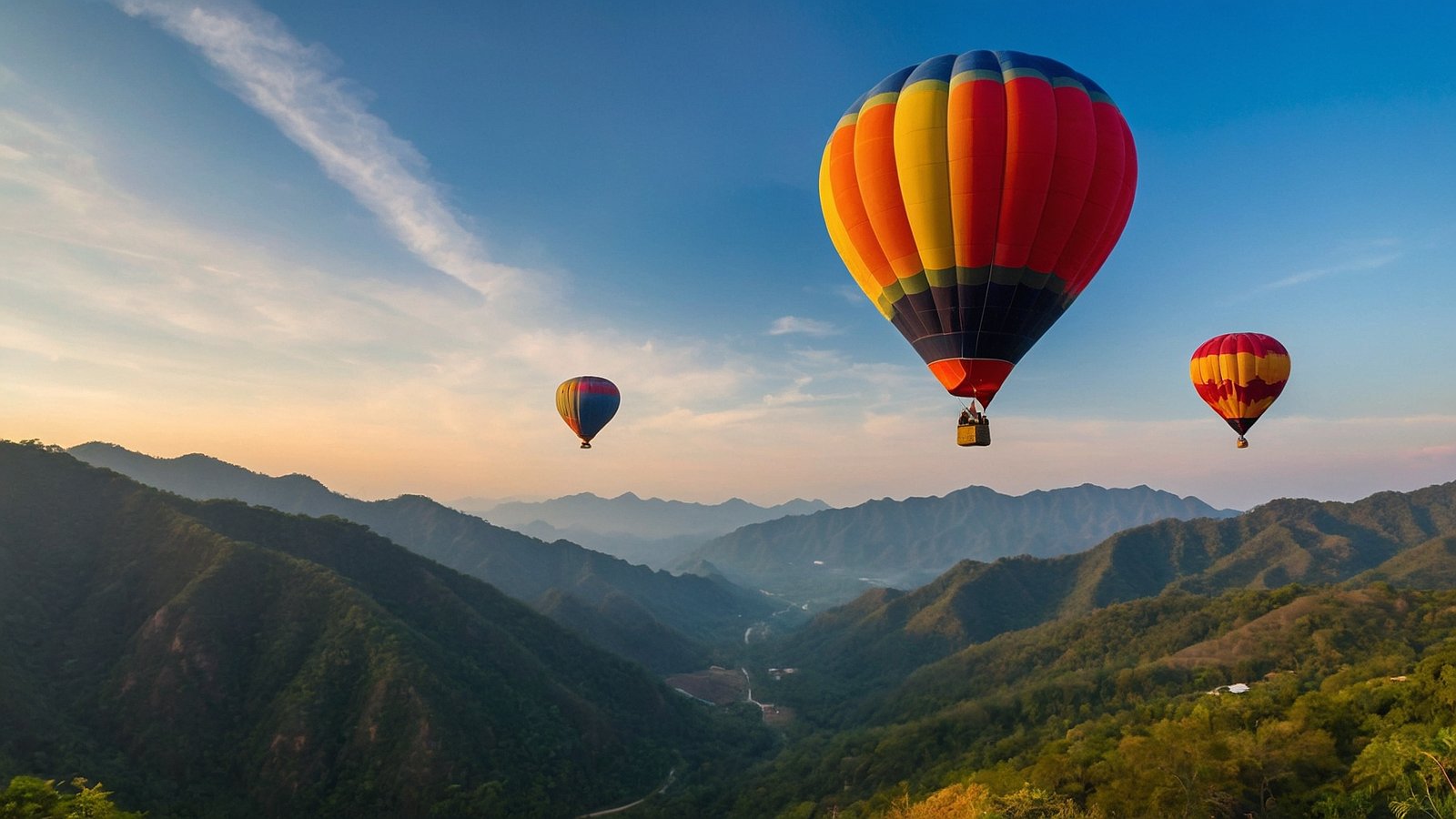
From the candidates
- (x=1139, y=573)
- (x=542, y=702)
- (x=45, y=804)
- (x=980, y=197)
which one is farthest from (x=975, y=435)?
(x=1139, y=573)

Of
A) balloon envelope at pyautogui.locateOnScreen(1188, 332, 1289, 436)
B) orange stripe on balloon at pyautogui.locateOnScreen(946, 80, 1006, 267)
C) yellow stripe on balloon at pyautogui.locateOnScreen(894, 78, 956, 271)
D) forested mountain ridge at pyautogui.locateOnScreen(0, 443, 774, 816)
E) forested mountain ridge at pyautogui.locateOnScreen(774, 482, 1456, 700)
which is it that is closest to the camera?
orange stripe on balloon at pyautogui.locateOnScreen(946, 80, 1006, 267)

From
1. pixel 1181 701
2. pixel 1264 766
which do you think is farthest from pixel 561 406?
pixel 1181 701

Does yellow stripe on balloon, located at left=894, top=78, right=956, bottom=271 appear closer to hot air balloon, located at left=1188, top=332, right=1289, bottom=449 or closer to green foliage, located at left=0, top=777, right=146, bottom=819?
green foliage, located at left=0, top=777, right=146, bottom=819

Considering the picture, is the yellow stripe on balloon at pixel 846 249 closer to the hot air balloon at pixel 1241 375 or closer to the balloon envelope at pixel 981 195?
the balloon envelope at pixel 981 195

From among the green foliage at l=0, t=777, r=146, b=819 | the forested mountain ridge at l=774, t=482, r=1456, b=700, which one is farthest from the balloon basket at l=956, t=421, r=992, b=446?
the forested mountain ridge at l=774, t=482, r=1456, b=700

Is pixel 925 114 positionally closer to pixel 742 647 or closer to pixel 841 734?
pixel 841 734
